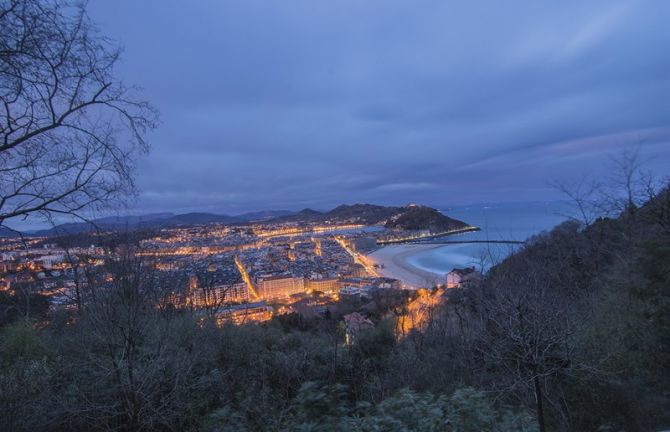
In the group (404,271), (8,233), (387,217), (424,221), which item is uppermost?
(8,233)

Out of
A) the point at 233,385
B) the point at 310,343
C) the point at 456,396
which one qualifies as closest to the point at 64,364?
the point at 233,385

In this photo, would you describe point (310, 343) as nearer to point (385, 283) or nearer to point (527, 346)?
point (527, 346)

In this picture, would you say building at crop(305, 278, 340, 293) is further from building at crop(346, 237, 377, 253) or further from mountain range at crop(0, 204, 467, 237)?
building at crop(346, 237, 377, 253)

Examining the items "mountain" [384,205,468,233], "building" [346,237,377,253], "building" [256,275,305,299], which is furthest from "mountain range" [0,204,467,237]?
"building" [346,237,377,253]

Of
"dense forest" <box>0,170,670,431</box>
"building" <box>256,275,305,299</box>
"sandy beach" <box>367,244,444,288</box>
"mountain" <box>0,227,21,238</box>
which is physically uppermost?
"mountain" <box>0,227,21,238</box>

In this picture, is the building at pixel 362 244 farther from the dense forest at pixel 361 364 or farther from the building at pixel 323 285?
the dense forest at pixel 361 364

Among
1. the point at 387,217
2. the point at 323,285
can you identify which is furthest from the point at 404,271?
the point at 387,217

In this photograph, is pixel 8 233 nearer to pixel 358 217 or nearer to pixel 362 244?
pixel 362 244
